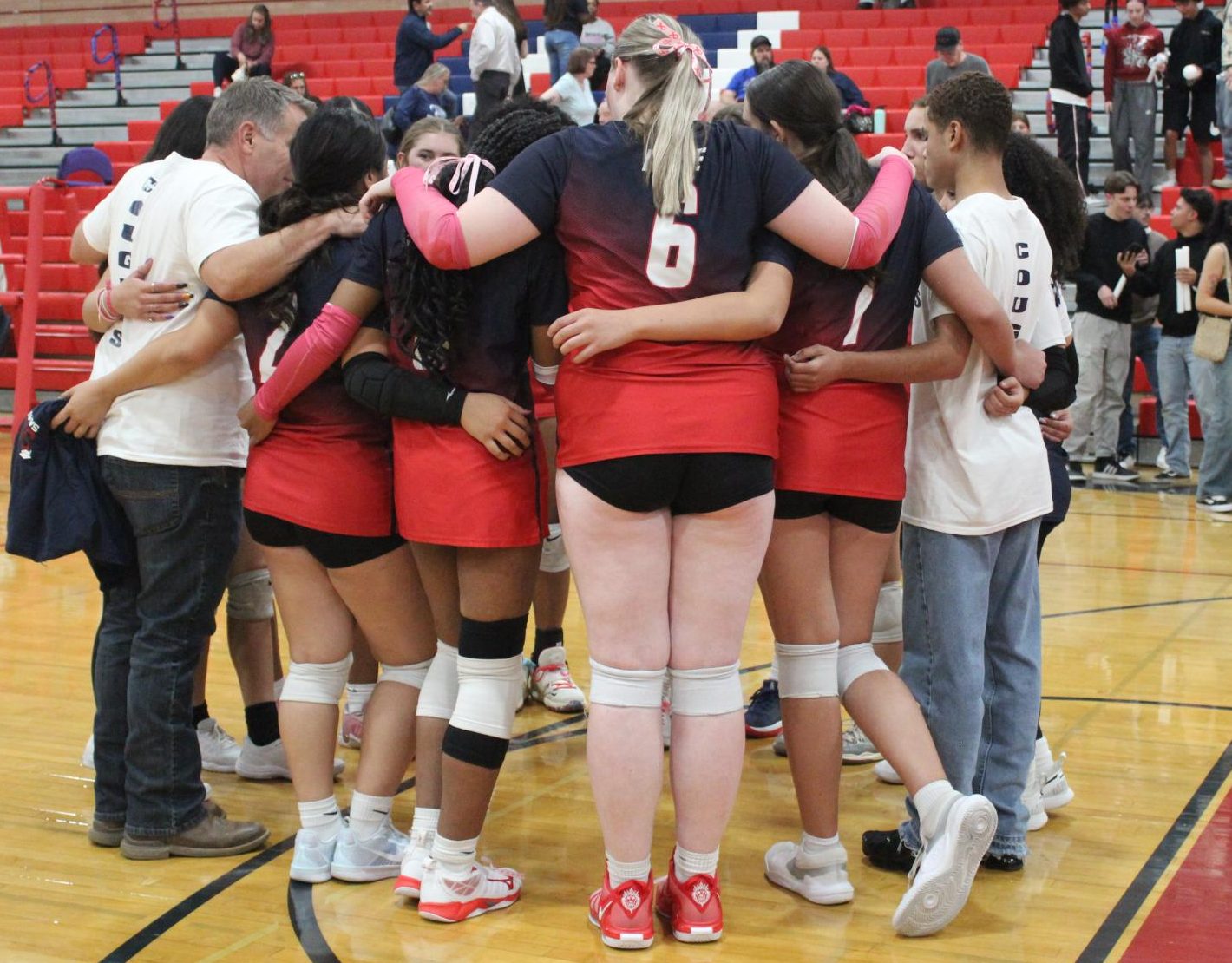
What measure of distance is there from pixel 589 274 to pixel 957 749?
3.99ft

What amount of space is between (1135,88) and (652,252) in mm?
9454

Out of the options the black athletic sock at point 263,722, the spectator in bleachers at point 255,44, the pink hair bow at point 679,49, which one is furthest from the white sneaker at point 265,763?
the spectator in bleachers at point 255,44

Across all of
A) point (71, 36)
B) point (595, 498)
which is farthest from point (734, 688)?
point (71, 36)

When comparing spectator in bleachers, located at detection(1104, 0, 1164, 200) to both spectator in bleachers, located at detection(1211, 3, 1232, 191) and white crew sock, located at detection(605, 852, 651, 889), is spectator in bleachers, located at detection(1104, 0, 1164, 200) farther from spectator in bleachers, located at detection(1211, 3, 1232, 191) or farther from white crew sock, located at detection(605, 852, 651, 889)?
white crew sock, located at detection(605, 852, 651, 889)

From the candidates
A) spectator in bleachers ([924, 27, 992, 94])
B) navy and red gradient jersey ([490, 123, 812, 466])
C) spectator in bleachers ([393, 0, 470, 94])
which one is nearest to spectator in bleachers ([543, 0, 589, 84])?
spectator in bleachers ([393, 0, 470, 94])

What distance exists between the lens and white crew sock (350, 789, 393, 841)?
9.66ft

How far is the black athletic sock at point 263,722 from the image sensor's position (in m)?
3.58

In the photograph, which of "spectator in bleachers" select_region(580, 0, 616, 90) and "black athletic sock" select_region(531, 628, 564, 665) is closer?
"black athletic sock" select_region(531, 628, 564, 665)

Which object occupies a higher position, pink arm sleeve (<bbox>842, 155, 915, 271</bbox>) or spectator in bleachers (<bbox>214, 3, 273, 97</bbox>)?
spectator in bleachers (<bbox>214, 3, 273, 97</bbox>)

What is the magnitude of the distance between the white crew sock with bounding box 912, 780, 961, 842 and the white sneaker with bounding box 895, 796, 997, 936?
16mm

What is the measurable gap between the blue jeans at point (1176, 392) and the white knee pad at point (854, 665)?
5.64m

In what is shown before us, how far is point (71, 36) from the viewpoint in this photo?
707 inches

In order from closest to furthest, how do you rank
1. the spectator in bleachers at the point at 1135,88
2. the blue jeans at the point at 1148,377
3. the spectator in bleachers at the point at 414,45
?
the blue jeans at the point at 1148,377, the spectator in bleachers at the point at 1135,88, the spectator in bleachers at the point at 414,45

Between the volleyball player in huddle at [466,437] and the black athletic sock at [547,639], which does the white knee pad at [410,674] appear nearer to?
the volleyball player in huddle at [466,437]
